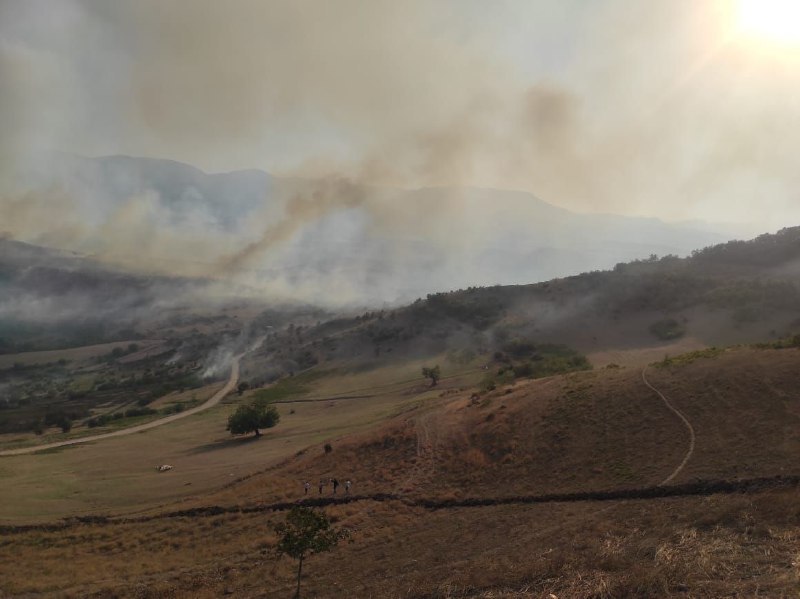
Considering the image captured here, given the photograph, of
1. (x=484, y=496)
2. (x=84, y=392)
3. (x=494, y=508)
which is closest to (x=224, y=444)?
(x=484, y=496)

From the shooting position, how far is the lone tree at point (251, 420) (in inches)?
3118

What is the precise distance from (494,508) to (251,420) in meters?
55.0

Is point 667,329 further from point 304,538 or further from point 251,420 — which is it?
point 304,538

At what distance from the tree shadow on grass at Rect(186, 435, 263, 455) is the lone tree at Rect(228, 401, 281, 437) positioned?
1.20m

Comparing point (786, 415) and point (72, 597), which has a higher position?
point (786, 415)

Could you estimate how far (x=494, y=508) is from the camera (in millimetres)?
35188

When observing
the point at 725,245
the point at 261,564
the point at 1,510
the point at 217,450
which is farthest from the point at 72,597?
the point at 725,245

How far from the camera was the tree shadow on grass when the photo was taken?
75.1 metres

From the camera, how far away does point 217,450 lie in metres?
73.4

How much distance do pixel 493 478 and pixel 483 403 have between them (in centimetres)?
1683

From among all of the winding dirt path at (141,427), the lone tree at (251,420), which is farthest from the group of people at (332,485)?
the winding dirt path at (141,427)

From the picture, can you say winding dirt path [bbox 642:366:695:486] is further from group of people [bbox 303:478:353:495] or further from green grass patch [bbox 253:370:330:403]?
green grass patch [bbox 253:370:330:403]

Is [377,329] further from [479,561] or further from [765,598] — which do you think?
[765,598]

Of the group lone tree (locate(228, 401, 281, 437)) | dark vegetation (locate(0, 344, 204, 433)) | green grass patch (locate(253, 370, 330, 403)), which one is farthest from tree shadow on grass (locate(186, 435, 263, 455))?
dark vegetation (locate(0, 344, 204, 433))
